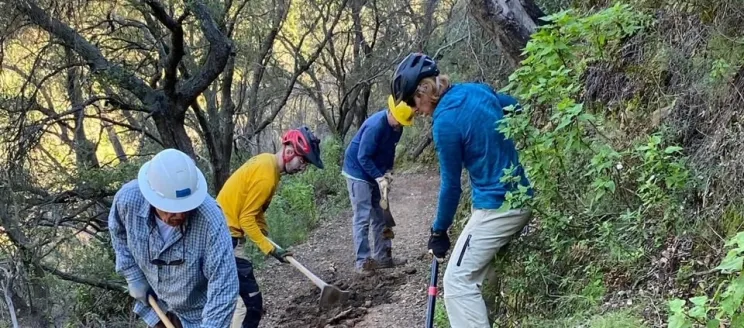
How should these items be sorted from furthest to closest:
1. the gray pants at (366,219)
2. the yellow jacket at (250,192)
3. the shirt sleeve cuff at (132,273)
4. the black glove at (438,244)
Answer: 1. the gray pants at (366,219)
2. the yellow jacket at (250,192)
3. the black glove at (438,244)
4. the shirt sleeve cuff at (132,273)

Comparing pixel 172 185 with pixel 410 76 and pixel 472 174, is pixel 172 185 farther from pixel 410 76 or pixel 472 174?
pixel 472 174

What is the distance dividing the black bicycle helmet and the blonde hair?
3 cm

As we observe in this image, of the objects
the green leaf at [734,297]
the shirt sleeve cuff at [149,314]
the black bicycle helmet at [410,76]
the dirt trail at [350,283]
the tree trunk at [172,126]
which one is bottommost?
the dirt trail at [350,283]

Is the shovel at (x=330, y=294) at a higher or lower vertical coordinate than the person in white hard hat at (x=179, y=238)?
lower

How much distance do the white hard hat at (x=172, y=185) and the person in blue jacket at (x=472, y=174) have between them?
1.35 meters

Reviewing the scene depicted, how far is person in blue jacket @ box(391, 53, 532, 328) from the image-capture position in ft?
12.4

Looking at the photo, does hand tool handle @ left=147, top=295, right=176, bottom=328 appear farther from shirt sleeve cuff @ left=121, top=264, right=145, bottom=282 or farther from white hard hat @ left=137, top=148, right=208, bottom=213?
white hard hat @ left=137, top=148, right=208, bottom=213

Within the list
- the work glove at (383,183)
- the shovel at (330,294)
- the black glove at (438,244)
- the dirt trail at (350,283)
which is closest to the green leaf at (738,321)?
the black glove at (438,244)

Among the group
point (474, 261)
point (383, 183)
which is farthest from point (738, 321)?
point (383, 183)

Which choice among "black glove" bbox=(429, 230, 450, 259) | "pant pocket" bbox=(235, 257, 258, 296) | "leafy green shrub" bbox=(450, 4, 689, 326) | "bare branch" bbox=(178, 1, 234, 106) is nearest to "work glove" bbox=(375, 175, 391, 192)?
"pant pocket" bbox=(235, 257, 258, 296)

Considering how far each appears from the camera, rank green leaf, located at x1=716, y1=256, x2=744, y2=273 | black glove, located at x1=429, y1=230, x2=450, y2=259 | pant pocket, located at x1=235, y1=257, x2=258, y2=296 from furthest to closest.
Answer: pant pocket, located at x1=235, y1=257, x2=258, y2=296 → black glove, located at x1=429, y1=230, x2=450, y2=259 → green leaf, located at x1=716, y1=256, x2=744, y2=273

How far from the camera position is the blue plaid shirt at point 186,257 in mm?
3211

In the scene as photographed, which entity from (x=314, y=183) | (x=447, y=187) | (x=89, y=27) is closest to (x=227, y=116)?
(x=314, y=183)

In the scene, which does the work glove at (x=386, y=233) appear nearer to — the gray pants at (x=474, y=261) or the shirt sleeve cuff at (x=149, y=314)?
the gray pants at (x=474, y=261)
